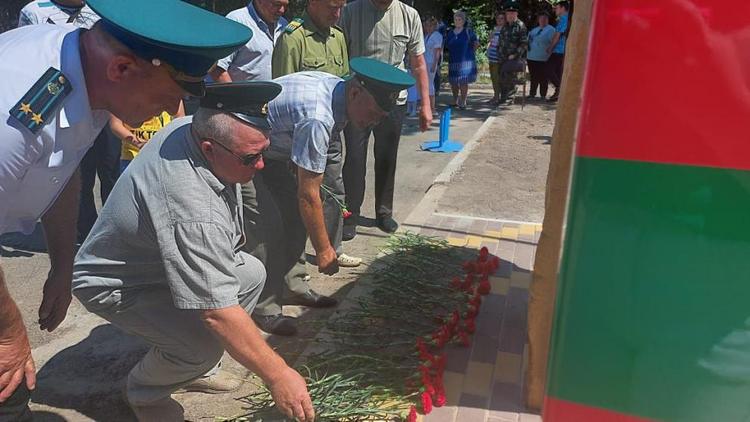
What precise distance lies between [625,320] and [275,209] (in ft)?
7.90

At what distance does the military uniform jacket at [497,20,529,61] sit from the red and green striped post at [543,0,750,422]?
11370 millimetres

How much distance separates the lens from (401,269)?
371cm

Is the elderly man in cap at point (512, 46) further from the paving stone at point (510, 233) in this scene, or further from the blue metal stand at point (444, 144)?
the paving stone at point (510, 233)

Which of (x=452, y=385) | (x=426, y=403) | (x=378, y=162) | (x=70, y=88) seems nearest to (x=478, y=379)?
(x=452, y=385)

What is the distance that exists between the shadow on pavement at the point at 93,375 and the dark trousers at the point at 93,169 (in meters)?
1.29

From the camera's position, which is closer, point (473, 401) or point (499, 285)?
A: point (473, 401)

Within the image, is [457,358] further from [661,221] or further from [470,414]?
[661,221]

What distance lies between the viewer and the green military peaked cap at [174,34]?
5.16 ft

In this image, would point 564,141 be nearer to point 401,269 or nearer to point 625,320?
point 625,320

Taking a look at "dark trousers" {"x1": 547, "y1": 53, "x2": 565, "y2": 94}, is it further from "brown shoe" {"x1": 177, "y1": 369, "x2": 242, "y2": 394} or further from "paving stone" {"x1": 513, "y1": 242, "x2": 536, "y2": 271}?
"brown shoe" {"x1": 177, "y1": 369, "x2": 242, "y2": 394}

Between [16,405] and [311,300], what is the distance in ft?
6.20

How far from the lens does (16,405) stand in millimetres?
1821

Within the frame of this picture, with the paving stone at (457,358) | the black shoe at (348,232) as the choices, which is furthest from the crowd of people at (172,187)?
the black shoe at (348,232)

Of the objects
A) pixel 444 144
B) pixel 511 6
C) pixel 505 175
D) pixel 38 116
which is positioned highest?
pixel 38 116
